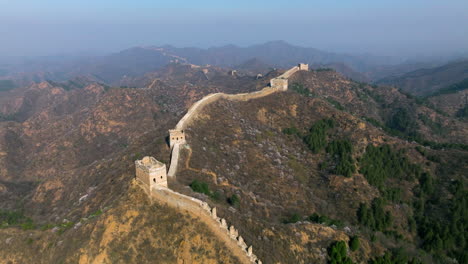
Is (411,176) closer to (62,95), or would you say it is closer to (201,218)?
(201,218)

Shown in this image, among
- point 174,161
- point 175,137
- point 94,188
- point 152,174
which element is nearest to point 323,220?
point 174,161

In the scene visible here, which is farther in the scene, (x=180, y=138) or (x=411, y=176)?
(x=411, y=176)

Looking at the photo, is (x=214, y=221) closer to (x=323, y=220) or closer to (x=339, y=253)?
(x=339, y=253)

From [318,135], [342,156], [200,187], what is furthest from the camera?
[318,135]

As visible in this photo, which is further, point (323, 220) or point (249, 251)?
point (323, 220)

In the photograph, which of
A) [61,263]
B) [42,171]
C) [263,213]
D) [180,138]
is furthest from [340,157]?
[42,171]

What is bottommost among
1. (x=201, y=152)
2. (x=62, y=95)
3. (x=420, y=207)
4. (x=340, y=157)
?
(x=62, y=95)

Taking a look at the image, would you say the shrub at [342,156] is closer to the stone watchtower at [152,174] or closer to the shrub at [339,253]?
the shrub at [339,253]

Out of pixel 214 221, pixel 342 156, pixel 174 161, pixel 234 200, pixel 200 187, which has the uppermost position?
pixel 214 221
